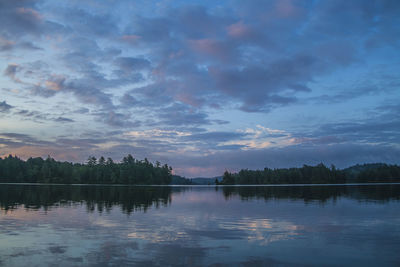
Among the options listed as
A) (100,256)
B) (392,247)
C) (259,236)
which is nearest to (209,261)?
(100,256)

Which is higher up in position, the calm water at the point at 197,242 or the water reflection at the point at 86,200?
the calm water at the point at 197,242

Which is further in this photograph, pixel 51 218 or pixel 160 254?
pixel 51 218

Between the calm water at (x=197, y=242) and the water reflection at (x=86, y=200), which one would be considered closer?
the calm water at (x=197, y=242)

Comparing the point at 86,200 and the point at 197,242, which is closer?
the point at 197,242

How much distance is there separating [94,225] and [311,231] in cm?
2145

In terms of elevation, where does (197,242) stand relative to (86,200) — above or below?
above

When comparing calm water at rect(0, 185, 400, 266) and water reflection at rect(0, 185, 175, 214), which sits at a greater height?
calm water at rect(0, 185, 400, 266)

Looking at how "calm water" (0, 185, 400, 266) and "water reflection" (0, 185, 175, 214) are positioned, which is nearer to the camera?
"calm water" (0, 185, 400, 266)

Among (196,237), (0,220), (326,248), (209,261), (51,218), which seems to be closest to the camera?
(209,261)

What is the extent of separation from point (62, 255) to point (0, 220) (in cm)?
1962

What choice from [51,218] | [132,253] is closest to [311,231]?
[132,253]

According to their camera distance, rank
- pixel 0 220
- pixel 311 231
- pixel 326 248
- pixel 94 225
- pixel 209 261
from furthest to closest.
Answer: pixel 0 220 < pixel 94 225 < pixel 311 231 < pixel 326 248 < pixel 209 261

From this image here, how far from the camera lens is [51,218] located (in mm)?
35719

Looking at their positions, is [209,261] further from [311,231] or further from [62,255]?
[311,231]
